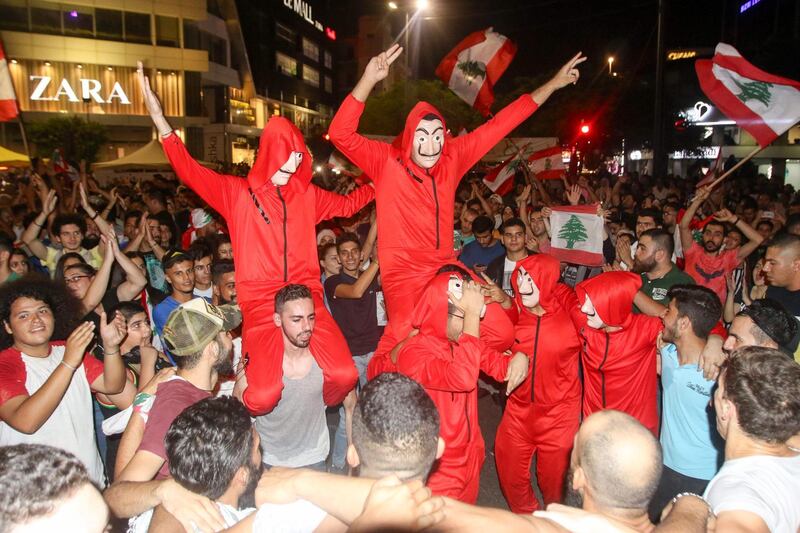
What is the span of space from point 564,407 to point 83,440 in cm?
324

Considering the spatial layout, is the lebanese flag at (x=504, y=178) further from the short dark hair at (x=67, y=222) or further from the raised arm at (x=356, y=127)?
the short dark hair at (x=67, y=222)

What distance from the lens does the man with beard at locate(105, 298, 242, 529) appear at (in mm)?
2346

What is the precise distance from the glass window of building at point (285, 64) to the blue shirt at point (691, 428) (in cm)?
6233

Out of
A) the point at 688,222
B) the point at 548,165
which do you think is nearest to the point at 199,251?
the point at 688,222

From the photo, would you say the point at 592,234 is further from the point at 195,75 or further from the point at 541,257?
the point at 195,75

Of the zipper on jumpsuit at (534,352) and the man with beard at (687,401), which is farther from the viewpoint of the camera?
the zipper on jumpsuit at (534,352)

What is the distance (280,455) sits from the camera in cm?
402

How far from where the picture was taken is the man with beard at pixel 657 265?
5.69 meters

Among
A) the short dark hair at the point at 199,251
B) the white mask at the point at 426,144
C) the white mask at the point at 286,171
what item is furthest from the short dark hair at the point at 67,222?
the white mask at the point at 426,144

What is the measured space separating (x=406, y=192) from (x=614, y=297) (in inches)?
69.5

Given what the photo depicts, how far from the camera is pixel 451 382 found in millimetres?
3404

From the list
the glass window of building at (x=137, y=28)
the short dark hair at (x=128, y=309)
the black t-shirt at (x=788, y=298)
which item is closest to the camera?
the short dark hair at (x=128, y=309)

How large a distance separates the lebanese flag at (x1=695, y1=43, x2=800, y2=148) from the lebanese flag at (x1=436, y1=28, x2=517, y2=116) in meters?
2.32

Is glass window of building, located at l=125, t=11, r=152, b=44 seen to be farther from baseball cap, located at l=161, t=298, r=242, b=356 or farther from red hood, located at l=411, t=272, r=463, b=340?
red hood, located at l=411, t=272, r=463, b=340
